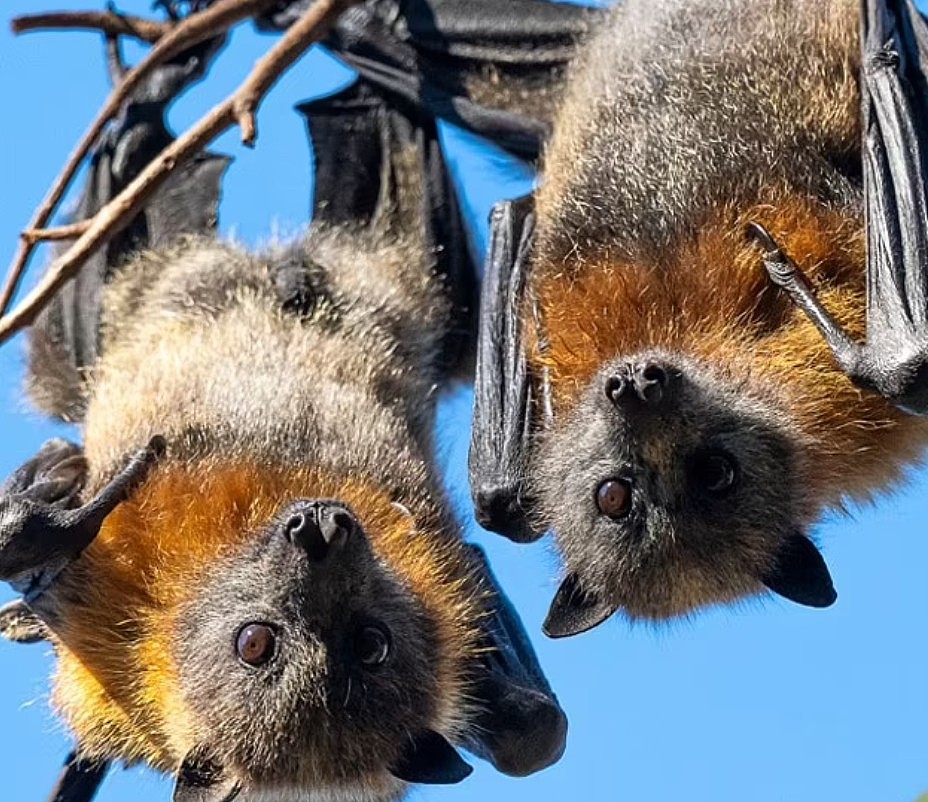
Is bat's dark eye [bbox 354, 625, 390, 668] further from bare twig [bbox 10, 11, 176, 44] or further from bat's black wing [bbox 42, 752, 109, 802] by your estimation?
bare twig [bbox 10, 11, 176, 44]

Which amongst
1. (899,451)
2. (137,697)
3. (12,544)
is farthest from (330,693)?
(899,451)

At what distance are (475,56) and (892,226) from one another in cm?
289

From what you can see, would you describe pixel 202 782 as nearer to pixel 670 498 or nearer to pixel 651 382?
pixel 670 498

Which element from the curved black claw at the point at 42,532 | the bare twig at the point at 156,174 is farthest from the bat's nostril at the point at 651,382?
the curved black claw at the point at 42,532

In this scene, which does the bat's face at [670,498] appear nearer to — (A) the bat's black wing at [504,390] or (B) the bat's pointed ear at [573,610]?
(B) the bat's pointed ear at [573,610]

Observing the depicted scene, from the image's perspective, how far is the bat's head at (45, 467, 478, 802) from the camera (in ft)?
24.5

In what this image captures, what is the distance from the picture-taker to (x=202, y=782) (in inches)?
298

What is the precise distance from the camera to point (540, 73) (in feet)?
30.7

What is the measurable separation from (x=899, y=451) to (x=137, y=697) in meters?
3.36

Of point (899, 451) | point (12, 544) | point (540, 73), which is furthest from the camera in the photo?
point (540, 73)

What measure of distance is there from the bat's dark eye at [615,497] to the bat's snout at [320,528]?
1015mm

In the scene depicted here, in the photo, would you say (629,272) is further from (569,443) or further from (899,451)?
(899,451)

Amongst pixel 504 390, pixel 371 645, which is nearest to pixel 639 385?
pixel 504 390

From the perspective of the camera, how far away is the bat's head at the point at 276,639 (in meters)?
7.47
